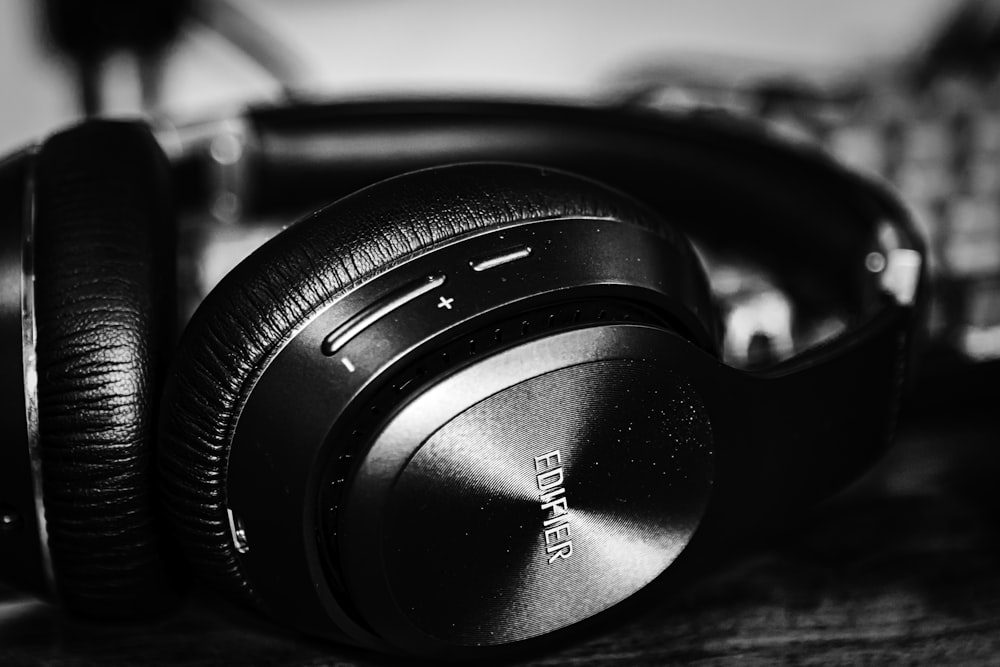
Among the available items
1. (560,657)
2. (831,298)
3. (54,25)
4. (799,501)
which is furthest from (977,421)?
(54,25)

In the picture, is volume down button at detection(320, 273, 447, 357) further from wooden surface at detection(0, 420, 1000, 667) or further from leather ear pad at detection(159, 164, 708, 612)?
wooden surface at detection(0, 420, 1000, 667)

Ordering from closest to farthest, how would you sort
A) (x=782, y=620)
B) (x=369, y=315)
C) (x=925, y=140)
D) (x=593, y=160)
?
(x=369, y=315), (x=782, y=620), (x=593, y=160), (x=925, y=140)

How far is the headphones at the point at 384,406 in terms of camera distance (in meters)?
0.29

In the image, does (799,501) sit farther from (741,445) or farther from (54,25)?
(54,25)

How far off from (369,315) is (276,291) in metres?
0.03

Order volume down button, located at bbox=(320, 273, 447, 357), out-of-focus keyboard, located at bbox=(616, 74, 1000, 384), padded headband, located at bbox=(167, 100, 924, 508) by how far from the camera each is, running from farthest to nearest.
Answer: out-of-focus keyboard, located at bbox=(616, 74, 1000, 384), padded headband, located at bbox=(167, 100, 924, 508), volume down button, located at bbox=(320, 273, 447, 357)

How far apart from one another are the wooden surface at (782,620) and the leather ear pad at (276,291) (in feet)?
0.25

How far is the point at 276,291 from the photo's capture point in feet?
0.96

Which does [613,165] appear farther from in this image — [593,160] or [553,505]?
[553,505]

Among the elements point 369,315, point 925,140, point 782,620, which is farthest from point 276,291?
point 925,140

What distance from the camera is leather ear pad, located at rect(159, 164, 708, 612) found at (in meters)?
0.29

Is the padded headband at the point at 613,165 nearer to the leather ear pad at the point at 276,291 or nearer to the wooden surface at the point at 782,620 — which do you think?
the wooden surface at the point at 782,620

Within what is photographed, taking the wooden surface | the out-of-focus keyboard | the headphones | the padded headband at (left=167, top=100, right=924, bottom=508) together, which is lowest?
the wooden surface

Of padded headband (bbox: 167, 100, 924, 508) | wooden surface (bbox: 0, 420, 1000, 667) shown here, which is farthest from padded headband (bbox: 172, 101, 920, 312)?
wooden surface (bbox: 0, 420, 1000, 667)
